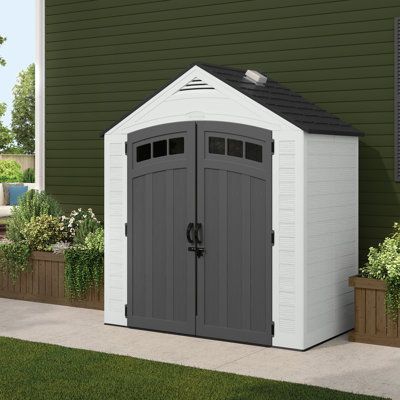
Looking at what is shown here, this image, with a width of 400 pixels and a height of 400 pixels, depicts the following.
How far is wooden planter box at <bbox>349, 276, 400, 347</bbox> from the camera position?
9195mm

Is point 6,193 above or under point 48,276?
above

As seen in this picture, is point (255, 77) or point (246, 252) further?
point (255, 77)

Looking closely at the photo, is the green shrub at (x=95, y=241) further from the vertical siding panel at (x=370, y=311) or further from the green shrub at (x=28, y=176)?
the green shrub at (x=28, y=176)

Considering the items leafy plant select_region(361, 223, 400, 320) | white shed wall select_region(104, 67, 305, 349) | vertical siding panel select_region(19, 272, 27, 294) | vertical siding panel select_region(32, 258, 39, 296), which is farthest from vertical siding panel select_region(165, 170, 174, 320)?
vertical siding panel select_region(19, 272, 27, 294)

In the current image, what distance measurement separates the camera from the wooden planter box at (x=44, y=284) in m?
11.7

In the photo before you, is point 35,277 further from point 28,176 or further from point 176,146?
point 28,176

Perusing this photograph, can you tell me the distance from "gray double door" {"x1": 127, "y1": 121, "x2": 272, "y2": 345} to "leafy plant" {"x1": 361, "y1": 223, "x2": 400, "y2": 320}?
1174 millimetres

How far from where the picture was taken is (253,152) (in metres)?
9.32

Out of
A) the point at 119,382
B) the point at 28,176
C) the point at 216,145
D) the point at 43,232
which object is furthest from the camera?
the point at 28,176

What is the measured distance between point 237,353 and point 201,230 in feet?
4.82

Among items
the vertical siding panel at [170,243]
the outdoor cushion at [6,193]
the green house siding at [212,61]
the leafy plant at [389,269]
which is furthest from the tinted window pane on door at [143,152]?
the outdoor cushion at [6,193]

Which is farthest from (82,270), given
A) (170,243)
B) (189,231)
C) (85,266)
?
(189,231)

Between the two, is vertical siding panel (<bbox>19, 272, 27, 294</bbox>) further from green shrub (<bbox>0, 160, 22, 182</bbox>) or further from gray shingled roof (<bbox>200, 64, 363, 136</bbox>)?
green shrub (<bbox>0, 160, 22, 182</bbox>)

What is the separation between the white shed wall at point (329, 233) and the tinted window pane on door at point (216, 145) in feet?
3.25
